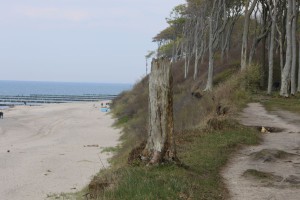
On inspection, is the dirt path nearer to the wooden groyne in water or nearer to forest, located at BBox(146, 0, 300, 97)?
forest, located at BBox(146, 0, 300, 97)

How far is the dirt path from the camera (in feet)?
26.2

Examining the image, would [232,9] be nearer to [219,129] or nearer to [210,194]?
[219,129]

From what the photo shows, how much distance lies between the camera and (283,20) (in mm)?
33000

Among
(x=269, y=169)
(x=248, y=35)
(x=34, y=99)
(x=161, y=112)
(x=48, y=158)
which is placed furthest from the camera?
(x=34, y=99)

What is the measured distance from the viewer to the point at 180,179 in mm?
8117

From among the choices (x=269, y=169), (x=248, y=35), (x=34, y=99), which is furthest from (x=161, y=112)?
(x=34, y=99)

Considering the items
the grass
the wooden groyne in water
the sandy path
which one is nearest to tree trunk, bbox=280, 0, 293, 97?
the sandy path

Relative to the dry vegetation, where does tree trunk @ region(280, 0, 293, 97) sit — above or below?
above

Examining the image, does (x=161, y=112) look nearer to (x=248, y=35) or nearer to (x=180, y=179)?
(x=180, y=179)

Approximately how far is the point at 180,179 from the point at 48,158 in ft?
51.5

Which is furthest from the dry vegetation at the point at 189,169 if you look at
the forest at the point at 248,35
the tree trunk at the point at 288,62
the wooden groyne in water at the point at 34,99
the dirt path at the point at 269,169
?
the wooden groyne in water at the point at 34,99

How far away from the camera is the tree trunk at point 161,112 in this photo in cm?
883

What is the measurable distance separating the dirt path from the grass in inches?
12.4

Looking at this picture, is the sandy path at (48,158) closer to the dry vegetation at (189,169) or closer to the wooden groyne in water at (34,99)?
the dry vegetation at (189,169)
